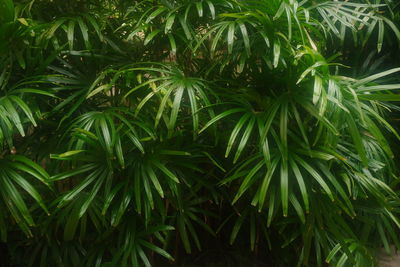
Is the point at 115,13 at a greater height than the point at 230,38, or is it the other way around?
the point at 115,13

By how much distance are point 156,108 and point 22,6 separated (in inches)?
26.7

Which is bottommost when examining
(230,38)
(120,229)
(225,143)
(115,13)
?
(120,229)

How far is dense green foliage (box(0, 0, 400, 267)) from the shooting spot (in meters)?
1.39

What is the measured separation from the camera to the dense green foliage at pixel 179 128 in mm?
1395

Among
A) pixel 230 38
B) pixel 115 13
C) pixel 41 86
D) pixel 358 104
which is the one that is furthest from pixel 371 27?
pixel 41 86

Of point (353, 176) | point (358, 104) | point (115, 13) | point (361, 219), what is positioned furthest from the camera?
point (115, 13)

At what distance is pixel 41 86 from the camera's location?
161 centimetres

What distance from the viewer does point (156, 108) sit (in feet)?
5.17

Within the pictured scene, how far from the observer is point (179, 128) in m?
1.61

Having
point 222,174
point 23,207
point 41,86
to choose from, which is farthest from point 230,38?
point 23,207

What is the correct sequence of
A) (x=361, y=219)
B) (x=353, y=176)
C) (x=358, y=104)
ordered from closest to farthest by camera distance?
1. (x=358, y=104)
2. (x=353, y=176)
3. (x=361, y=219)

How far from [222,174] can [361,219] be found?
2.01ft

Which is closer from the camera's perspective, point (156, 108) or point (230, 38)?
→ point (230, 38)

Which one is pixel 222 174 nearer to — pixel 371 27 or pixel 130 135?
pixel 130 135
